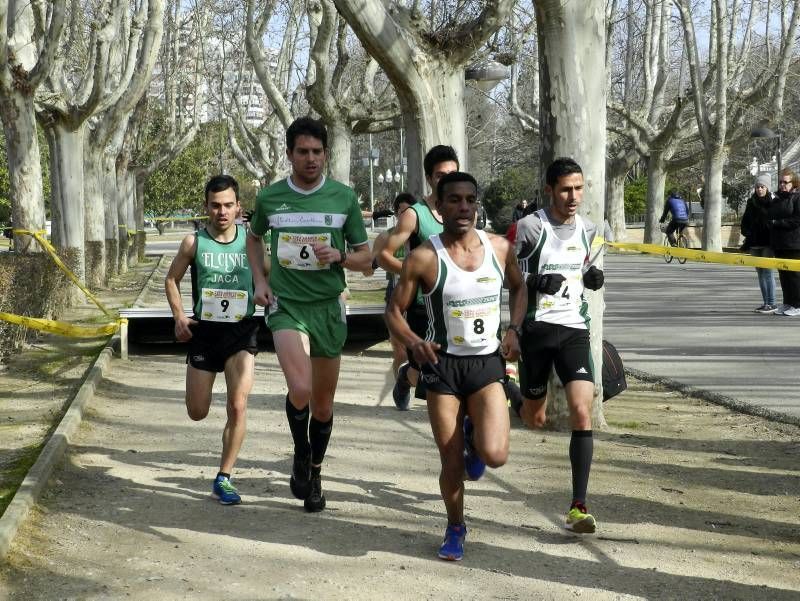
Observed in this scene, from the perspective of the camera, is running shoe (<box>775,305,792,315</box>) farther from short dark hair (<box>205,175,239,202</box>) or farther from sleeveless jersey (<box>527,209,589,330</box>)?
short dark hair (<box>205,175,239,202</box>)

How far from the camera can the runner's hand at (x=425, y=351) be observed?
18.7 ft

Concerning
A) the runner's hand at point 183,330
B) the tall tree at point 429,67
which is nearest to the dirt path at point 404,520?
the runner's hand at point 183,330

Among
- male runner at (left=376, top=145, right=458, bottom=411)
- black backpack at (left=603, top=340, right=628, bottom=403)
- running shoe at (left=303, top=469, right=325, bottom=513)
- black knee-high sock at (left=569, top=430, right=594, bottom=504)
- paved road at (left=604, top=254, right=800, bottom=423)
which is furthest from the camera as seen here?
paved road at (left=604, top=254, right=800, bottom=423)

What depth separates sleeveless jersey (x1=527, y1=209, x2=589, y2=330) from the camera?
6.78 meters

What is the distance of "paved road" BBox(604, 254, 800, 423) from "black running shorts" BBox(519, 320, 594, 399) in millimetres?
3427

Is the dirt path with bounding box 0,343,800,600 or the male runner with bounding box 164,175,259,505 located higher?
the male runner with bounding box 164,175,259,505

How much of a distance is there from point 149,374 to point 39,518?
6385 mm

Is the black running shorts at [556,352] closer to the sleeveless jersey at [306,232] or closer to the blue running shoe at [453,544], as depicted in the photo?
the sleeveless jersey at [306,232]

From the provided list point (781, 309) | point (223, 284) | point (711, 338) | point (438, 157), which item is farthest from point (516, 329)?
point (781, 309)

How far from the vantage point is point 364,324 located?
1555 centimetres

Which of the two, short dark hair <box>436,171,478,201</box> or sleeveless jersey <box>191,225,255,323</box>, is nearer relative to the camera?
short dark hair <box>436,171,478,201</box>

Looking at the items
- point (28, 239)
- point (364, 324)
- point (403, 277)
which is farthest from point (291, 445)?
point (28, 239)

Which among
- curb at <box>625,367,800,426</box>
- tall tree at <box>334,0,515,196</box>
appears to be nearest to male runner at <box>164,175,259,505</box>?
curb at <box>625,367,800,426</box>

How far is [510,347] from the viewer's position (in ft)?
19.6
